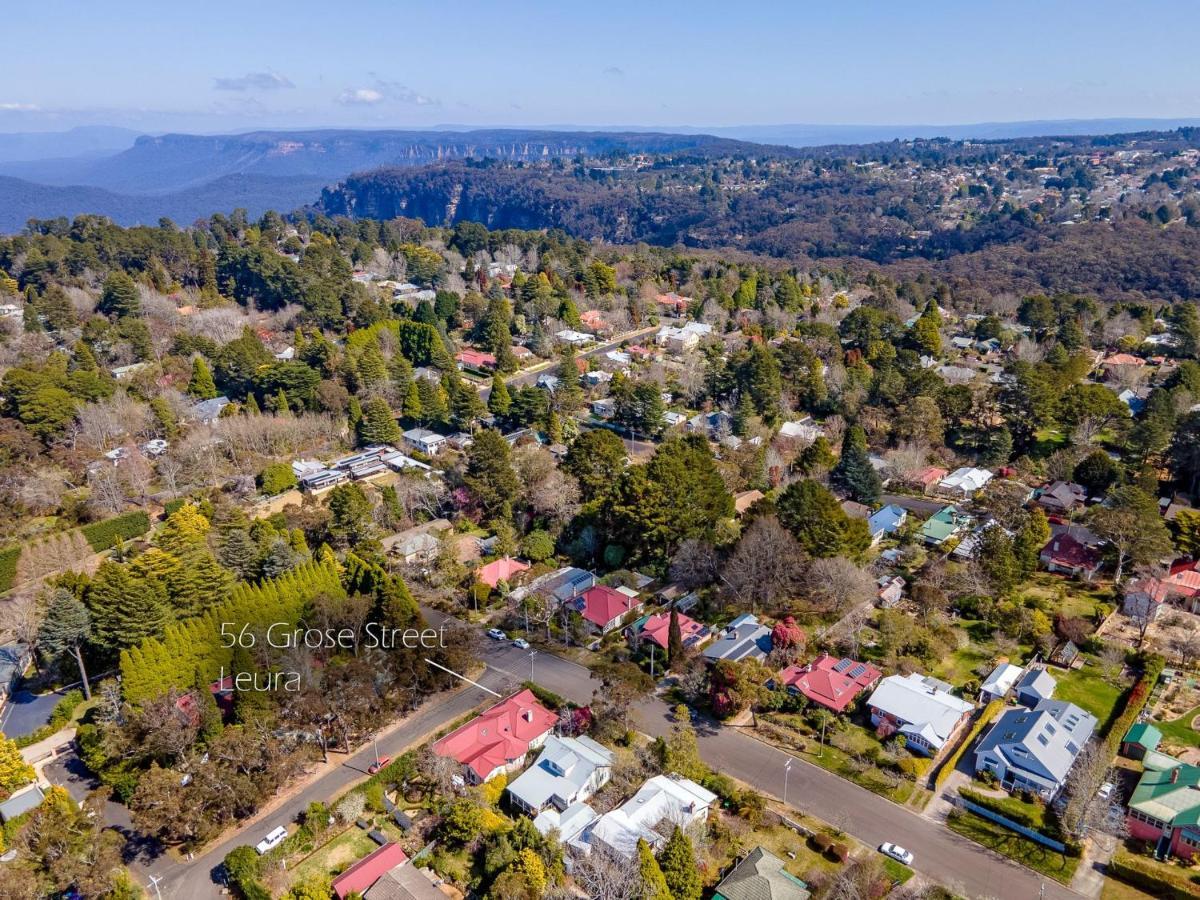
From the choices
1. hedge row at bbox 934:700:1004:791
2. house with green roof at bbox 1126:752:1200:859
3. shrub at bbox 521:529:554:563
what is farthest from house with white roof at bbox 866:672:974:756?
shrub at bbox 521:529:554:563

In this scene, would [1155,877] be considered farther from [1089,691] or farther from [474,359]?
[474,359]

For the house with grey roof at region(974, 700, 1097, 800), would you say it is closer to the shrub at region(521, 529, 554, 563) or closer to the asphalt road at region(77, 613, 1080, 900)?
the asphalt road at region(77, 613, 1080, 900)

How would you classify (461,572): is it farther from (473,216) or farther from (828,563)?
(473,216)

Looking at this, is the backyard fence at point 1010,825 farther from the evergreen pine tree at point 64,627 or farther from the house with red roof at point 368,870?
the evergreen pine tree at point 64,627

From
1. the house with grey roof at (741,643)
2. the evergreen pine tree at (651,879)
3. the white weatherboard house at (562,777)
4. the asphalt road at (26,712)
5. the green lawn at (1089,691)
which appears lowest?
the asphalt road at (26,712)

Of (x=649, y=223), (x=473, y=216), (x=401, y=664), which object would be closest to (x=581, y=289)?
(x=401, y=664)

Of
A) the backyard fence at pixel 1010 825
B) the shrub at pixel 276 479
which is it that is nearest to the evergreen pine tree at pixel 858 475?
the backyard fence at pixel 1010 825

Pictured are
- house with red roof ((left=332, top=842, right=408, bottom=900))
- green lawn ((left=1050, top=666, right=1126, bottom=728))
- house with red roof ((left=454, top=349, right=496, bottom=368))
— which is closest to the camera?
house with red roof ((left=332, top=842, right=408, bottom=900))
